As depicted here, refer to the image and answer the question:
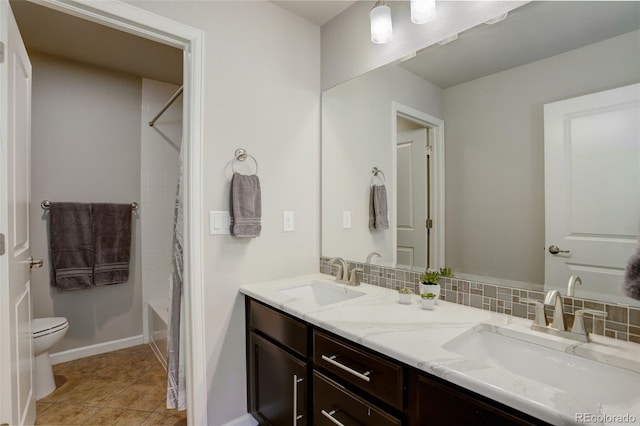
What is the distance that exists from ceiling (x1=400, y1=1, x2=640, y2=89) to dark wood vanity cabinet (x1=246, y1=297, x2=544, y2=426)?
4.03ft

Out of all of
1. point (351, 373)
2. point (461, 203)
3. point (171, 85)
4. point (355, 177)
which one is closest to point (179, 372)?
point (351, 373)

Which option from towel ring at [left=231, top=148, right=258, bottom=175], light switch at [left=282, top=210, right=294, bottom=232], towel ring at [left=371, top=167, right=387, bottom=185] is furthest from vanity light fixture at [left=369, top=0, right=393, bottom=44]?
light switch at [left=282, top=210, right=294, bottom=232]

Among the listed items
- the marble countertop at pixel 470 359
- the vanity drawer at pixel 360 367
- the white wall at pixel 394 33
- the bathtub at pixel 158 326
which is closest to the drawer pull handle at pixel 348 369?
the vanity drawer at pixel 360 367

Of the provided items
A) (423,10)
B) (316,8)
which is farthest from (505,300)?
(316,8)

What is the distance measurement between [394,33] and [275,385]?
1.89 meters

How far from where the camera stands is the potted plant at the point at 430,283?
1.39 m

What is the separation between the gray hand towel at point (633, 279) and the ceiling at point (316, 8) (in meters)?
1.87

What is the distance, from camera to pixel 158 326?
2.60m

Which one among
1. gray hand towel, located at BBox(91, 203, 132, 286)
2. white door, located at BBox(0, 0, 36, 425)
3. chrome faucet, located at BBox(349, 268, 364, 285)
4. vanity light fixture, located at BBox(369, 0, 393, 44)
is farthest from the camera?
gray hand towel, located at BBox(91, 203, 132, 286)

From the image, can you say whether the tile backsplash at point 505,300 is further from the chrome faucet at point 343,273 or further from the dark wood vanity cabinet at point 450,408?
the dark wood vanity cabinet at point 450,408

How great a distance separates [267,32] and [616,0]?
5.20ft

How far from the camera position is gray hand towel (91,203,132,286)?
2.68 meters

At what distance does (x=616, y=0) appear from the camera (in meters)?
1.02

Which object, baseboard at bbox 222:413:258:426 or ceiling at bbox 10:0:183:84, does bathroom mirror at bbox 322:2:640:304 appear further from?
ceiling at bbox 10:0:183:84
